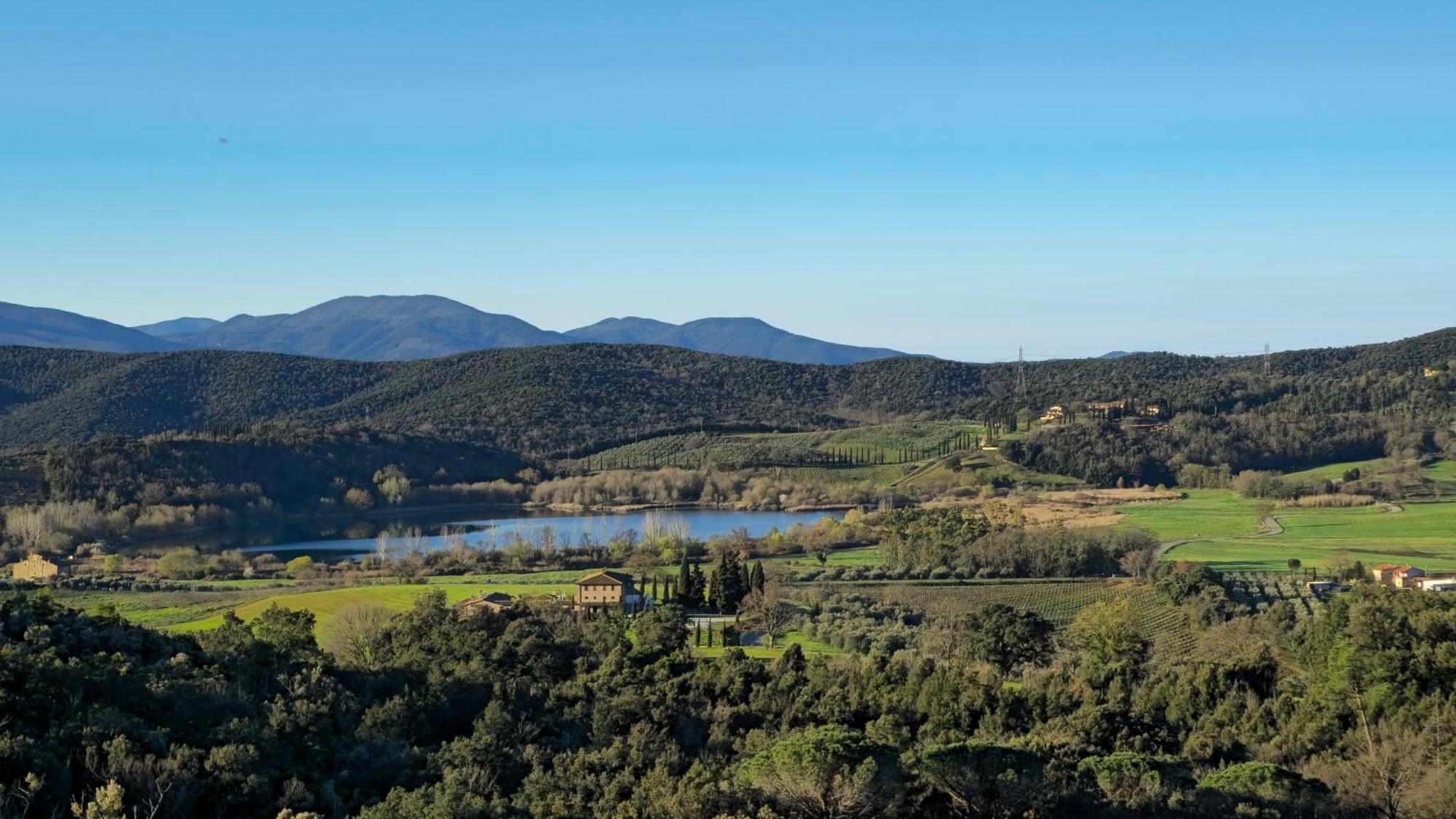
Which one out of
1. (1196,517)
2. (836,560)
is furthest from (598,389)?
(836,560)

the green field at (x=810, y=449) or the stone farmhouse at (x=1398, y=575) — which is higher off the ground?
the green field at (x=810, y=449)

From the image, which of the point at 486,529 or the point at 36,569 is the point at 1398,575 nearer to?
the point at 486,529

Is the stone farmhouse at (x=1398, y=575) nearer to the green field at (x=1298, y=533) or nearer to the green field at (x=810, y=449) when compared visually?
the green field at (x=1298, y=533)

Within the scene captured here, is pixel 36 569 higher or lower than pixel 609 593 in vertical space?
lower

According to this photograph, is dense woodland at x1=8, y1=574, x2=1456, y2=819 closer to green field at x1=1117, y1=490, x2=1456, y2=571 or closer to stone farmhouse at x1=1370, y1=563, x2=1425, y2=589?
stone farmhouse at x1=1370, y1=563, x2=1425, y2=589

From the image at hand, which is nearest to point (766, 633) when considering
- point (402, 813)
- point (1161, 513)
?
point (402, 813)

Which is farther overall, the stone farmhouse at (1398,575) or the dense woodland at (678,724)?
the stone farmhouse at (1398,575)

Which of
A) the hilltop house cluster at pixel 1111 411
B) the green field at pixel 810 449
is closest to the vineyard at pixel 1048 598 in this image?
the green field at pixel 810 449
